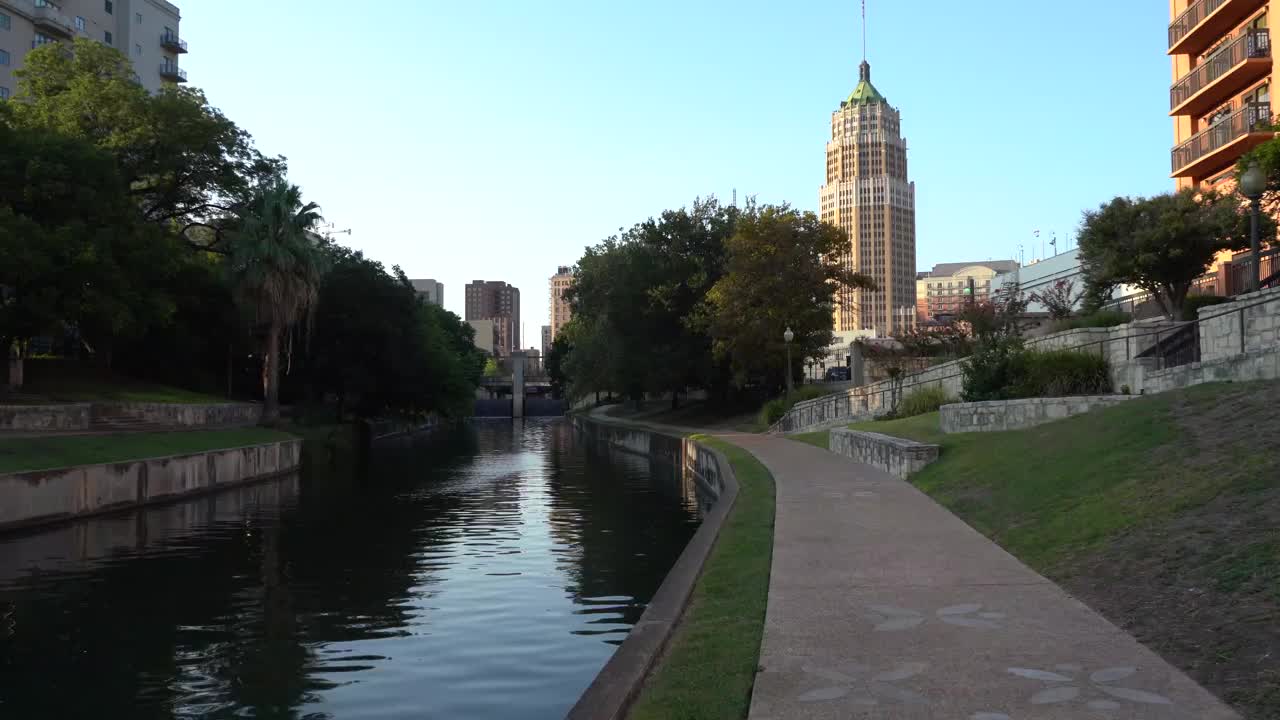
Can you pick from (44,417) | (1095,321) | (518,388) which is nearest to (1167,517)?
(1095,321)

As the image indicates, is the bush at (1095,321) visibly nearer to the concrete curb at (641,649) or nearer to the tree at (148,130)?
the concrete curb at (641,649)

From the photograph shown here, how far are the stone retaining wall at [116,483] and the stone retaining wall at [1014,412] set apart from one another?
21.1m

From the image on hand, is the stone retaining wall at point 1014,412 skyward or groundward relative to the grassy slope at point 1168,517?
skyward

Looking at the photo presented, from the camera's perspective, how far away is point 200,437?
3384 centimetres

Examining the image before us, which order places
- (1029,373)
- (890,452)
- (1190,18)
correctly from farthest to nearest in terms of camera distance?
(1190,18) < (1029,373) < (890,452)

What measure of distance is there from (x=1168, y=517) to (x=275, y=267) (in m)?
42.9

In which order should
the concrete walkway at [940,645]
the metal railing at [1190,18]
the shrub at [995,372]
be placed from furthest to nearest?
1. the metal railing at [1190,18]
2. the shrub at [995,372]
3. the concrete walkway at [940,645]

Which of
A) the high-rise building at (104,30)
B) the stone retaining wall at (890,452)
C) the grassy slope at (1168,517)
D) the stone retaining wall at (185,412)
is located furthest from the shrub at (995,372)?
the high-rise building at (104,30)

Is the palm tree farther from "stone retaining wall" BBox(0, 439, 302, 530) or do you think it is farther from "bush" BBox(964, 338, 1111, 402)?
"bush" BBox(964, 338, 1111, 402)

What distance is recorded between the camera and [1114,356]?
24281mm

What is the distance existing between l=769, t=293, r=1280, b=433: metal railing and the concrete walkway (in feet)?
28.9

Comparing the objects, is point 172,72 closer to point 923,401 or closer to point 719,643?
point 923,401

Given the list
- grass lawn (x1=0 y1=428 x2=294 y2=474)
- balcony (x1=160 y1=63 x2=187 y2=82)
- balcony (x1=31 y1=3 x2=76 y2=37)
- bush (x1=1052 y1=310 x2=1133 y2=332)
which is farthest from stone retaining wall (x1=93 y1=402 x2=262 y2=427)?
balcony (x1=160 y1=63 x2=187 y2=82)

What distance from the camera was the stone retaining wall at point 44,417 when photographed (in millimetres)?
29609
